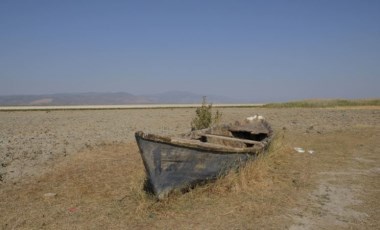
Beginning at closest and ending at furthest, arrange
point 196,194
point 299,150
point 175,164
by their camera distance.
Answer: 1. point 175,164
2. point 196,194
3. point 299,150

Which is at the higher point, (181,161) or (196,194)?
(181,161)

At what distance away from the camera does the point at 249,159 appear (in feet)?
30.9

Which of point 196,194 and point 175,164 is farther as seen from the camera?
point 196,194

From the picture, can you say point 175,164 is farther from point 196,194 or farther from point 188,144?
→ point 196,194

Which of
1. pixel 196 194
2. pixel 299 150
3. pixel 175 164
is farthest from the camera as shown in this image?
pixel 299 150

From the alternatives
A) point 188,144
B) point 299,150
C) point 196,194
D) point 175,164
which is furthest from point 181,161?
point 299,150

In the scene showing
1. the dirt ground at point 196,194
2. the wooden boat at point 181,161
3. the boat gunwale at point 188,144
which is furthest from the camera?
the wooden boat at point 181,161

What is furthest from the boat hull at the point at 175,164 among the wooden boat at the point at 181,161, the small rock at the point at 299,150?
the small rock at the point at 299,150

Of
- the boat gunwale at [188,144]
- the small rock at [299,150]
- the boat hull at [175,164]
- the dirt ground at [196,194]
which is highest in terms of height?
the boat gunwale at [188,144]

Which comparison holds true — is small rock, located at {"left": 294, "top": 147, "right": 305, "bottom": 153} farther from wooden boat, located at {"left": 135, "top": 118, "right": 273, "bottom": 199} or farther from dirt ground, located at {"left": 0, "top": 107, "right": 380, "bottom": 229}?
wooden boat, located at {"left": 135, "top": 118, "right": 273, "bottom": 199}

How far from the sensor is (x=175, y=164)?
7789mm

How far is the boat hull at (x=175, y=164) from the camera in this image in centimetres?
754

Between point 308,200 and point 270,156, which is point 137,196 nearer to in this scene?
point 308,200

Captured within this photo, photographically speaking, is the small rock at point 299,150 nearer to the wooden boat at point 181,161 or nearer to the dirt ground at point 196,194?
the dirt ground at point 196,194
